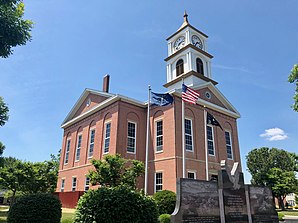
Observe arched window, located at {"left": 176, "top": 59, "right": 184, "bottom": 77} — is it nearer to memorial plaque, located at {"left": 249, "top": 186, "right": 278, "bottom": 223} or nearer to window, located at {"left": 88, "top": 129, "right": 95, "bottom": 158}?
window, located at {"left": 88, "top": 129, "right": 95, "bottom": 158}

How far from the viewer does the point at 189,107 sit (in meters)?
22.9

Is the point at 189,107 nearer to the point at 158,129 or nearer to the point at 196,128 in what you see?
the point at 196,128

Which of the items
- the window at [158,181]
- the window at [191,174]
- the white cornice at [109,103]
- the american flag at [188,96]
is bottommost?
the window at [158,181]

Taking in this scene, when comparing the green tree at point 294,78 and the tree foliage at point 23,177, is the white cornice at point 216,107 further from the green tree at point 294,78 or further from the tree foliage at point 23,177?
the tree foliage at point 23,177

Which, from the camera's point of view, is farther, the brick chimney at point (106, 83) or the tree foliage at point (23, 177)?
the brick chimney at point (106, 83)

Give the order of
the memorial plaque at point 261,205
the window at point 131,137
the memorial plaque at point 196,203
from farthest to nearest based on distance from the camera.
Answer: the window at point 131,137 → the memorial plaque at point 261,205 → the memorial plaque at point 196,203

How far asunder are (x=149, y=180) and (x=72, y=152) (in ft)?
37.6

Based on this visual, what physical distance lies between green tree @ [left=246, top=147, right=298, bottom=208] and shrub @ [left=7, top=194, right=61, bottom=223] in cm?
3949

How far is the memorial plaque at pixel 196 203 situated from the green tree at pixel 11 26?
908 centimetres

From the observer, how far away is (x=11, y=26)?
33.6 feet

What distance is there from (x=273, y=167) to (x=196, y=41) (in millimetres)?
33155

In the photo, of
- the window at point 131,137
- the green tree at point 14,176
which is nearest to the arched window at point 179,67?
the window at point 131,137

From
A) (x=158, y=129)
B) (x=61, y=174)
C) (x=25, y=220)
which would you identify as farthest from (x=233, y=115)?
(x=25, y=220)

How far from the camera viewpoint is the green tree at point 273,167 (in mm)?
41594
